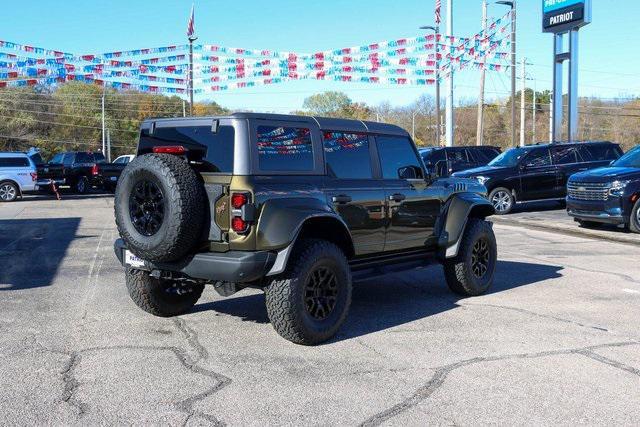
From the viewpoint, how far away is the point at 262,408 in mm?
4070

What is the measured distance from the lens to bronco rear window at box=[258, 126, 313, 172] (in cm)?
539

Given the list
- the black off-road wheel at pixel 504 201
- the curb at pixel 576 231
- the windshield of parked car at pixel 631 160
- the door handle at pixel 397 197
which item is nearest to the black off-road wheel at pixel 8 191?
the black off-road wheel at pixel 504 201

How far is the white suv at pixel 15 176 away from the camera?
78.2ft

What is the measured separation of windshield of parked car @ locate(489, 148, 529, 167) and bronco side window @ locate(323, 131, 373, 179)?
41.5ft

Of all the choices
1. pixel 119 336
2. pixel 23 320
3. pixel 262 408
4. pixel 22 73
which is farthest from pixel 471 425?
pixel 22 73

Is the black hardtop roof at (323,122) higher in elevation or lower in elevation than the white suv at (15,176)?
higher

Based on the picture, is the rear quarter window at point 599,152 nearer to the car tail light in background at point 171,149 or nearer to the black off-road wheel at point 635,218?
the black off-road wheel at point 635,218

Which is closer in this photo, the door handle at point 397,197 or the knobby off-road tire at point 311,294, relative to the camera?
the knobby off-road tire at point 311,294

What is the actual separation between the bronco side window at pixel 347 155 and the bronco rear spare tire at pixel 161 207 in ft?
4.47

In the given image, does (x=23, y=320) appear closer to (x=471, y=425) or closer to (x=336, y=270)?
(x=336, y=270)

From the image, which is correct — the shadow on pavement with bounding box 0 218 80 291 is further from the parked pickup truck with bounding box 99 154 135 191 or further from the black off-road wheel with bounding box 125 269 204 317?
the parked pickup truck with bounding box 99 154 135 191

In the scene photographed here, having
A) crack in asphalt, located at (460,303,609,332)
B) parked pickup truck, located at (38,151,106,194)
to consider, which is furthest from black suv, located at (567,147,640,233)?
parked pickup truck, located at (38,151,106,194)

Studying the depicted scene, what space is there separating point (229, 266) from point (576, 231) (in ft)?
35.4

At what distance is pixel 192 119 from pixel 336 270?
1842 mm
